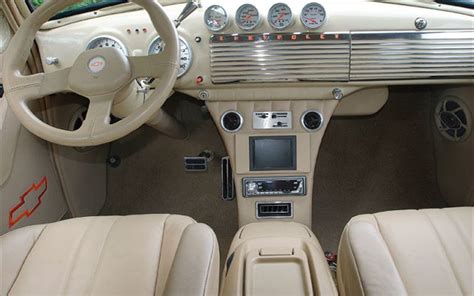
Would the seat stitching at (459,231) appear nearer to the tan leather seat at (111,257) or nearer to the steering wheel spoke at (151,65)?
the tan leather seat at (111,257)

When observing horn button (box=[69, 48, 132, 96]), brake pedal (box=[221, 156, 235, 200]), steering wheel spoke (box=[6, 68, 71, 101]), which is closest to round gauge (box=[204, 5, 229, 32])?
horn button (box=[69, 48, 132, 96])

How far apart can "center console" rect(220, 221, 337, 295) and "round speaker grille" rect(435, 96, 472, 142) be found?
963 millimetres

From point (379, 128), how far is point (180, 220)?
1.43m

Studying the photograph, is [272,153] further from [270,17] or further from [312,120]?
[270,17]

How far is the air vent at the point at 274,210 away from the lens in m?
1.68

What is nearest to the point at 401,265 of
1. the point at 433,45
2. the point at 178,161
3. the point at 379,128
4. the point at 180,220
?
the point at 180,220

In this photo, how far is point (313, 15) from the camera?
1458 mm

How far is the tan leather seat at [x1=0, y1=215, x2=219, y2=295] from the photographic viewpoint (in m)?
1.01

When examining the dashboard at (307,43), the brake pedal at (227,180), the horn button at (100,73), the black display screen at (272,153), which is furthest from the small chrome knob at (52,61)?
the brake pedal at (227,180)

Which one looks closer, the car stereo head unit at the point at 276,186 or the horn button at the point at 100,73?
the horn button at the point at 100,73

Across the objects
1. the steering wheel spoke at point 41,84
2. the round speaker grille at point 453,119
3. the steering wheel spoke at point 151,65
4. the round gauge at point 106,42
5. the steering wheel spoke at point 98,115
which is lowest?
the round speaker grille at point 453,119

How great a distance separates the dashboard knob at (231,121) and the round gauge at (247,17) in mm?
357

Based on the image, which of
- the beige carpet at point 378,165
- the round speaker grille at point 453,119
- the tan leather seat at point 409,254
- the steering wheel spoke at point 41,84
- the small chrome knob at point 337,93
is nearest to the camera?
the tan leather seat at point 409,254

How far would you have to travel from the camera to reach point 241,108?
1.67 metres
